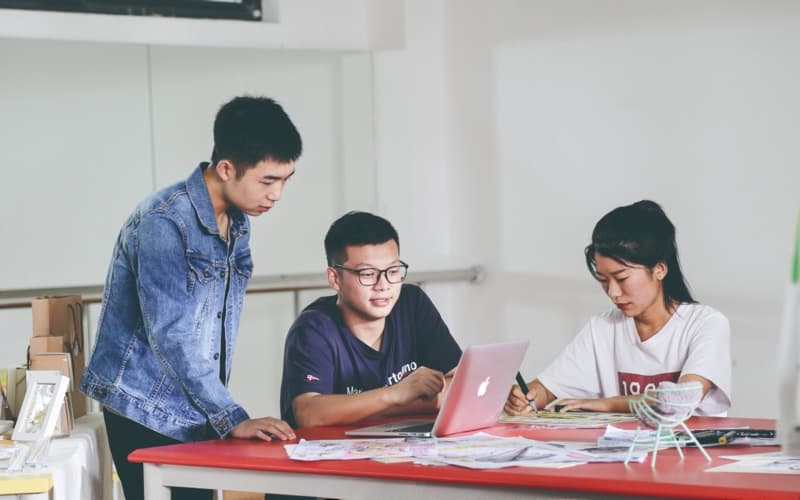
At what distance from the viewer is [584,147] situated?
4.30m

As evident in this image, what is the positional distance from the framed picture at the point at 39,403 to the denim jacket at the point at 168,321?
0.07 meters

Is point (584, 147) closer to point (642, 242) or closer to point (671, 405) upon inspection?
point (642, 242)

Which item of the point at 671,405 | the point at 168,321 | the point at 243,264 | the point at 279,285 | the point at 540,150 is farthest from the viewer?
the point at 540,150

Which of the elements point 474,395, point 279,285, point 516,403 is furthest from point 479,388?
point 279,285

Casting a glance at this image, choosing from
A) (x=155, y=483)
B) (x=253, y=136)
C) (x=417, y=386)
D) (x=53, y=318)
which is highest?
(x=253, y=136)

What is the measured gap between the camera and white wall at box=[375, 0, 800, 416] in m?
3.67

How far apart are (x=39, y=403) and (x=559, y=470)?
1.16 meters

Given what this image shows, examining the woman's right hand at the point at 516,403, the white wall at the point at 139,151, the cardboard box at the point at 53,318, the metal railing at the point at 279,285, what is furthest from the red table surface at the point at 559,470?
the white wall at the point at 139,151

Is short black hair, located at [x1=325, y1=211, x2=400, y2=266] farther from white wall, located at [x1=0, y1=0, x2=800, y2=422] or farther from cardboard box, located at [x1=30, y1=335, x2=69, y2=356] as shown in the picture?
white wall, located at [x1=0, y1=0, x2=800, y2=422]

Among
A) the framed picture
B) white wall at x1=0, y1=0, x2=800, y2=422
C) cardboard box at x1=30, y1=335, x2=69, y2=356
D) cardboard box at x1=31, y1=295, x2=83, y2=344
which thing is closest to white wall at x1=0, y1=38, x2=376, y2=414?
white wall at x1=0, y1=0, x2=800, y2=422

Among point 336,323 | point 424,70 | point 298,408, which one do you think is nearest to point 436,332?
point 336,323

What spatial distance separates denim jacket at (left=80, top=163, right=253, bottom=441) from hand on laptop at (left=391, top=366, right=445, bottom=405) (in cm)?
33

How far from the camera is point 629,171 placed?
4.13 meters

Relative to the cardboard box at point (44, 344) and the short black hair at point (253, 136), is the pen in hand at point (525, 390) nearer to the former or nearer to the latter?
the short black hair at point (253, 136)
